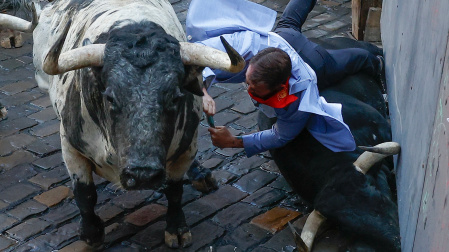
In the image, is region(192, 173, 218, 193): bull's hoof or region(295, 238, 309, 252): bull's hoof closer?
region(295, 238, 309, 252): bull's hoof

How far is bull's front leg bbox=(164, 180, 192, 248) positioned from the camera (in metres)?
5.01

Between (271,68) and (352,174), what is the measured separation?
0.98 metres

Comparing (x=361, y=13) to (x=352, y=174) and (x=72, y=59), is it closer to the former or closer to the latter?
(x=352, y=174)

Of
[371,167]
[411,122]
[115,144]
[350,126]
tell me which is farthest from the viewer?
[350,126]

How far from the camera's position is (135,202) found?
217 inches

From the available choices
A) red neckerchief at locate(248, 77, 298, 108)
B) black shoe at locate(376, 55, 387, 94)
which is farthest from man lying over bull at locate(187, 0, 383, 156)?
black shoe at locate(376, 55, 387, 94)

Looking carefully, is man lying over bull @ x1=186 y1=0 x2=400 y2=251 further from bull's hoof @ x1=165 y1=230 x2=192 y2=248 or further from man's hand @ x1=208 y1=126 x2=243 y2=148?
bull's hoof @ x1=165 y1=230 x2=192 y2=248

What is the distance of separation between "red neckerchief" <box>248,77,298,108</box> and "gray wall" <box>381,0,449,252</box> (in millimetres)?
822

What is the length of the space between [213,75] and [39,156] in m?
1.94

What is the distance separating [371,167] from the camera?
16.4ft

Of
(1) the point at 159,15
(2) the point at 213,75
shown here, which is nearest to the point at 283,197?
(2) the point at 213,75

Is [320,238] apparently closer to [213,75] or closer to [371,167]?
[371,167]

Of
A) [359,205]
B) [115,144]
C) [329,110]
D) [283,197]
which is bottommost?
[283,197]

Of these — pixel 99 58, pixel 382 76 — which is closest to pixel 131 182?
pixel 99 58
